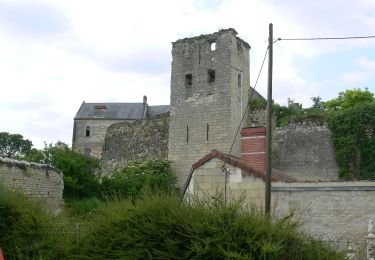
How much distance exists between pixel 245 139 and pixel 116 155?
21311 mm

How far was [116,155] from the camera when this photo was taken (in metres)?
33.4

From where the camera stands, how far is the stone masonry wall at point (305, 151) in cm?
2334

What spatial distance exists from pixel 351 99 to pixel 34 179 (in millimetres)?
26933

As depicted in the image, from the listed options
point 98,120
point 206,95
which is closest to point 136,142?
point 206,95

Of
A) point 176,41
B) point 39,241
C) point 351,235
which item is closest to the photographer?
point 39,241

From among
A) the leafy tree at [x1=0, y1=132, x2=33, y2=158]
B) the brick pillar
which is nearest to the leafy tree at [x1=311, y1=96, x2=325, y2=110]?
the brick pillar

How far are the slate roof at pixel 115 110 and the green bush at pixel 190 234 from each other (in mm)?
50338

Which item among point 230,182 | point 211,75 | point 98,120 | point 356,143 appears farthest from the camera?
point 98,120

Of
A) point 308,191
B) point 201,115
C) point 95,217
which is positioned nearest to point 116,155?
point 201,115

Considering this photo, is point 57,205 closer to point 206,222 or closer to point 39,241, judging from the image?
point 39,241

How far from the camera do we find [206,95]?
25906 millimetres

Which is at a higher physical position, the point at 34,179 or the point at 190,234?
the point at 34,179

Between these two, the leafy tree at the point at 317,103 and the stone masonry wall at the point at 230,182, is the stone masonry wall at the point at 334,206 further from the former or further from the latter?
the leafy tree at the point at 317,103

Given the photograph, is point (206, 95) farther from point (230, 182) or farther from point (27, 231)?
point (27, 231)
